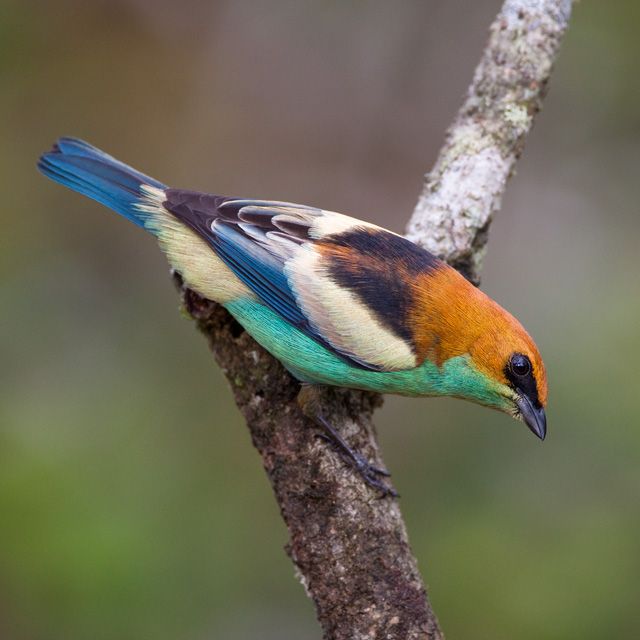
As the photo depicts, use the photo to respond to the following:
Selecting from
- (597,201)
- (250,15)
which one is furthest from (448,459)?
(250,15)

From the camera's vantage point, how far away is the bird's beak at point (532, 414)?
12.7 feet

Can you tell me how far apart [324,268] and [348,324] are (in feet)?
0.97

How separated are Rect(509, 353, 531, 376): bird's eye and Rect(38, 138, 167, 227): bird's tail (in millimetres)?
1920

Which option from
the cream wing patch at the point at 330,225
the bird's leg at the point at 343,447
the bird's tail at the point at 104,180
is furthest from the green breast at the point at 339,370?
the bird's tail at the point at 104,180

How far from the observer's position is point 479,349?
389cm

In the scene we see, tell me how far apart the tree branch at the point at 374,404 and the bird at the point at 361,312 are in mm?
106

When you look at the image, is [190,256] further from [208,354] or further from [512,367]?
[208,354]

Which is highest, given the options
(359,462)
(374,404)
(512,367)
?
(512,367)

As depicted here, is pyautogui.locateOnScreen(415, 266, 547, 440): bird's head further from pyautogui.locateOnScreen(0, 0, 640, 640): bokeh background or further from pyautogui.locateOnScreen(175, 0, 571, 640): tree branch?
pyautogui.locateOnScreen(0, 0, 640, 640): bokeh background

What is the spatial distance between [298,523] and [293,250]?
1.25 metres

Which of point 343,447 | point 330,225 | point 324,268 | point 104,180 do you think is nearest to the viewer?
point 343,447

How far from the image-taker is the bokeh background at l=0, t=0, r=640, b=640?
482 cm

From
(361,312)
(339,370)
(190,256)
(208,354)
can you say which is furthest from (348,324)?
(208,354)

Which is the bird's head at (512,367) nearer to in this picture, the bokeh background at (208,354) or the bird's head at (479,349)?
the bird's head at (479,349)
